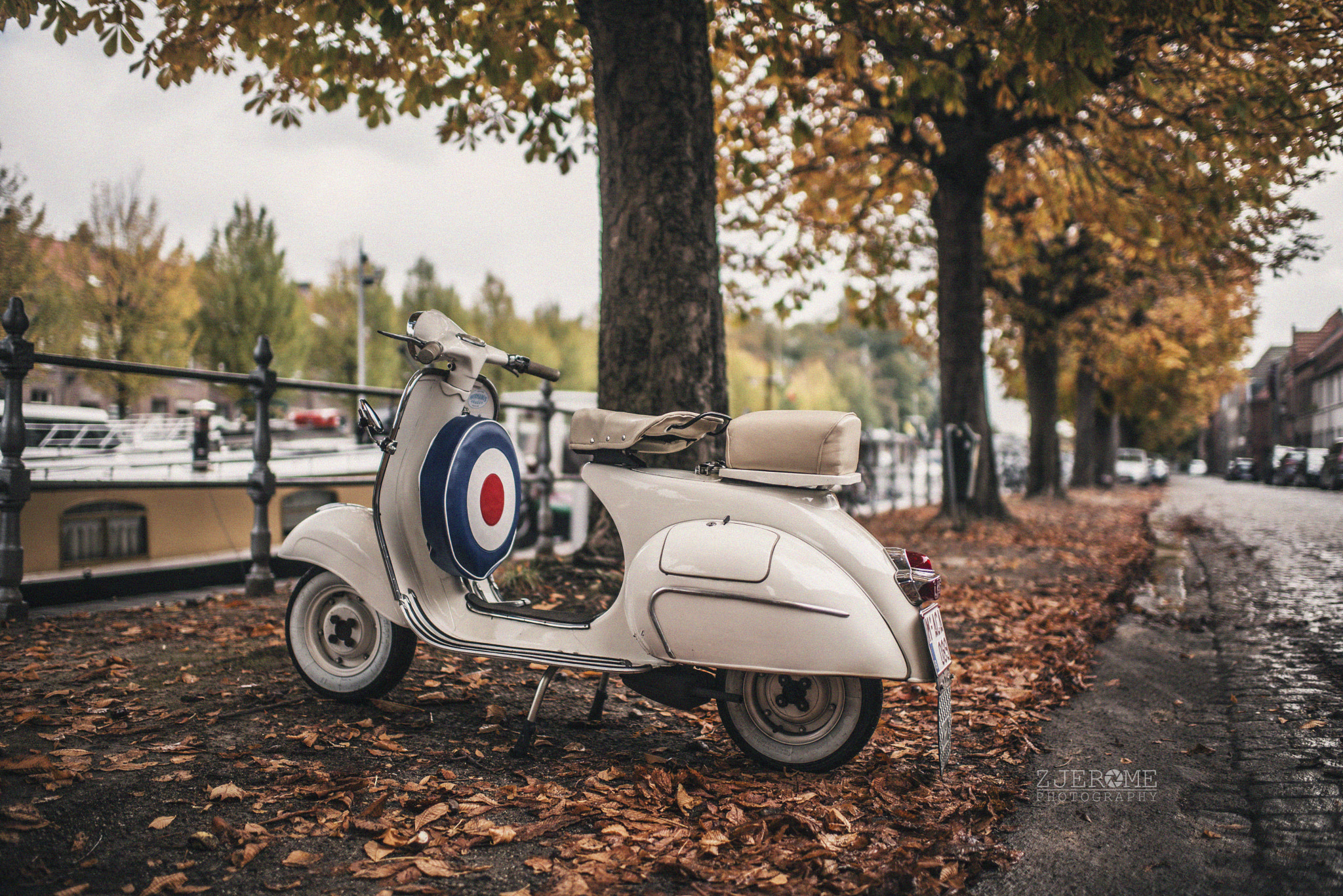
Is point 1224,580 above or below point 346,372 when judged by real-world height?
below

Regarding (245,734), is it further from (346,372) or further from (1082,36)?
(346,372)

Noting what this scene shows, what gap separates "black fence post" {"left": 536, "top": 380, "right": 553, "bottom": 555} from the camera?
22.8 ft

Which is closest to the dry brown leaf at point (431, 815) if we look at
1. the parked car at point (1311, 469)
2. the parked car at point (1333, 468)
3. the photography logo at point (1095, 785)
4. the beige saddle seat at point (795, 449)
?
the beige saddle seat at point (795, 449)

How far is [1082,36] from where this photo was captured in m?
5.24

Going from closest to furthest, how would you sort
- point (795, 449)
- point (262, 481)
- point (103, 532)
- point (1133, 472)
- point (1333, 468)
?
point (795, 449) → point (262, 481) → point (103, 532) → point (1333, 468) → point (1133, 472)

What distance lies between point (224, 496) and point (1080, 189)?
10164mm

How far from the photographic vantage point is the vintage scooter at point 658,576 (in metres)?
2.65

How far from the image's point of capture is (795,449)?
109 inches

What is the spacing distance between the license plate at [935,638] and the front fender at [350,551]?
1.78 meters

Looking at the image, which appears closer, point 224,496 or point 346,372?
point 224,496

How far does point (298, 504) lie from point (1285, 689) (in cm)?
941

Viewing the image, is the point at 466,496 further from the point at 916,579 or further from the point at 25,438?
the point at 25,438

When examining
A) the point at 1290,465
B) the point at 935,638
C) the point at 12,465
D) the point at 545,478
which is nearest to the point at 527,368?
the point at 935,638

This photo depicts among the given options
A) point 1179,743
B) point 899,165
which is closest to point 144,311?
point 899,165
